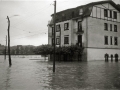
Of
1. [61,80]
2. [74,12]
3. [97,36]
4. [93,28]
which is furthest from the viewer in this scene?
[74,12]

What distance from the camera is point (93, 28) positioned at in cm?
3812

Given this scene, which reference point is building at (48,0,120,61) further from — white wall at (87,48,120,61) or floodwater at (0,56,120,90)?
floodwater at (0,56,120,90)

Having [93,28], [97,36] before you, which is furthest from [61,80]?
[97,36]

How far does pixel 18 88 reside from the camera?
30.8 feet

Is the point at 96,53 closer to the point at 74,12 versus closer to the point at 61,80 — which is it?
the point at 74,12

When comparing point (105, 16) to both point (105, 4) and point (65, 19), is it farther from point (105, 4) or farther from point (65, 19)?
point (65, 19)

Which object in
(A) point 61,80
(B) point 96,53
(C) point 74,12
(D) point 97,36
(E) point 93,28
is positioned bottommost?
(A) point 61,80

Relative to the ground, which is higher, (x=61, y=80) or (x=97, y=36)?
(x=97, y=36)

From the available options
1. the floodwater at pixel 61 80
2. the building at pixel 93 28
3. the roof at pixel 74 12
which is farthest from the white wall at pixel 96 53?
the floodwater at pixel 61 80

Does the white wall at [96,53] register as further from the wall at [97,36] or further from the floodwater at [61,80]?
the floodwater at [61,80]

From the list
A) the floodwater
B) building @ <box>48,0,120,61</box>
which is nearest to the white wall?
building @ <box>48,0,120,61</box>

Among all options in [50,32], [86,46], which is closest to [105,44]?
[86,46]

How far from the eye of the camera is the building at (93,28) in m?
A: 37.7

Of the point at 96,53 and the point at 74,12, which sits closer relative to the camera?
the point at 96,53
